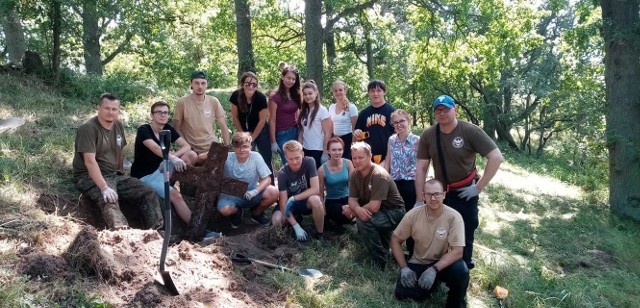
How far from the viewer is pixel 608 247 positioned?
26.8 feet

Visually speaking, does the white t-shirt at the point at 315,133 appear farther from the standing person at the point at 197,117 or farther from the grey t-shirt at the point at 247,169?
the standing person at the point at 197,117

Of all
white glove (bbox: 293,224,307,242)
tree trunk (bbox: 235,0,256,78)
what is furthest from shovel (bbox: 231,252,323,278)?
tree trunk (bbox: 235,0,256,78)

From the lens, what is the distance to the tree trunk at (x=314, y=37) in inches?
441

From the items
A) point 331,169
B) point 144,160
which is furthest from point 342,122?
point 144,160

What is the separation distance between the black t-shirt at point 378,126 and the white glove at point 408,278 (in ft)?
6.43

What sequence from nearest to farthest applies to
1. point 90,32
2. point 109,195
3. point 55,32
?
point 109,195, point 55,32, point 90,32

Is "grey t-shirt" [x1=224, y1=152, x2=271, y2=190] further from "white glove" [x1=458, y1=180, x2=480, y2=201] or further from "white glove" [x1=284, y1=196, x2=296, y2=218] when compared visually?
"white glove" [x1=458, y1=180, x2=480, y2=201]

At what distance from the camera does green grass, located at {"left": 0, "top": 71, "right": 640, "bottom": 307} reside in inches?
196

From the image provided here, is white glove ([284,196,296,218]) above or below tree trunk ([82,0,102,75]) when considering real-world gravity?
below

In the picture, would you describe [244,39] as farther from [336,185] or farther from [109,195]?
[109,195]

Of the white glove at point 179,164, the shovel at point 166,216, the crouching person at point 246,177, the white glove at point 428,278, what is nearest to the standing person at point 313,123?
the crouching person at point 246,177

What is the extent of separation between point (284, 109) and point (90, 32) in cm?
575

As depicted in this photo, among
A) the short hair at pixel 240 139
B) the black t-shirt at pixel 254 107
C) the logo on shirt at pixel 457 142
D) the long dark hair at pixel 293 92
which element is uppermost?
the long dark hair at pixel 293 92

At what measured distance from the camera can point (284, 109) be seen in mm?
6871
